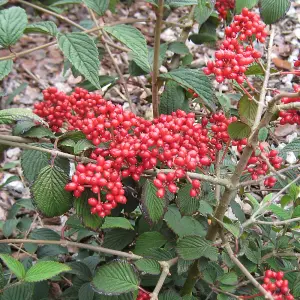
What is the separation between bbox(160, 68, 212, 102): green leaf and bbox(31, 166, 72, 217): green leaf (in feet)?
1.88

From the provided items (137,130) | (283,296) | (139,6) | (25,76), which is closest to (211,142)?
(137,130)

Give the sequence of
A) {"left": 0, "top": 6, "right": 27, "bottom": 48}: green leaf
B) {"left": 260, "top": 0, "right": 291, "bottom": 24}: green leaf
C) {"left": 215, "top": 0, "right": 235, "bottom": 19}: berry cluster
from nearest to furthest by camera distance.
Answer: {"left": 0, "top": 6, "right": 27, "bottom": 48}: green leaf < {"left": 260, "top": 0, "right": 291, "bottom": 24}: green leaf < {"left": 215, "top": 0, "right": 235, "bottom": 19}: berry cluster

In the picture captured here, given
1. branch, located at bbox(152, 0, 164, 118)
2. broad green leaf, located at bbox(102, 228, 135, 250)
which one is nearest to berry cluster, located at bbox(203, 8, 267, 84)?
branch, located at bbox(152, 0, 164, 118)

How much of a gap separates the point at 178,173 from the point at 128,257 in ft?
1.47

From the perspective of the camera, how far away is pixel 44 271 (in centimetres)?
141

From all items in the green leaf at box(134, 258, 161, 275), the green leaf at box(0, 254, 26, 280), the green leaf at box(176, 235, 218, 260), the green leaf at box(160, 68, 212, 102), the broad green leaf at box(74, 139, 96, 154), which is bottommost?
the green leaf at box(176, 235, 218, 260)

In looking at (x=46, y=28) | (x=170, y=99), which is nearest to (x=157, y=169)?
(x=170, y=99)

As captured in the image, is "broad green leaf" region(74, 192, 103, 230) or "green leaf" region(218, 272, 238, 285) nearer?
"broad green leaf" region(74, 192, 103, 230)

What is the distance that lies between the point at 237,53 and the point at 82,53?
20.6 inches

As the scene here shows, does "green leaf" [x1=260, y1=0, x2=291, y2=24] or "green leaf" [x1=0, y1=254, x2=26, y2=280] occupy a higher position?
"green leaf" [x1=260, y1=0, x2=291, y2=24]

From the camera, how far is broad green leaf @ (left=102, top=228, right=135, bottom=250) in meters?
1.88

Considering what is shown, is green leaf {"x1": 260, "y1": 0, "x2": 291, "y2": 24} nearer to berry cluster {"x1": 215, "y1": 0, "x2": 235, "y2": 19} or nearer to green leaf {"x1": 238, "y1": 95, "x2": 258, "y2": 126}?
green leaf {"x1": 238, "y1": 95, "x2": 258, "y2": 126}

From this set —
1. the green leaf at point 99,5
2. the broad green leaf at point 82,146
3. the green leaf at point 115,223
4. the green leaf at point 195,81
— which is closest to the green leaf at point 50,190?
the broad green leaf at point 82,146

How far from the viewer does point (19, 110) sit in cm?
160
